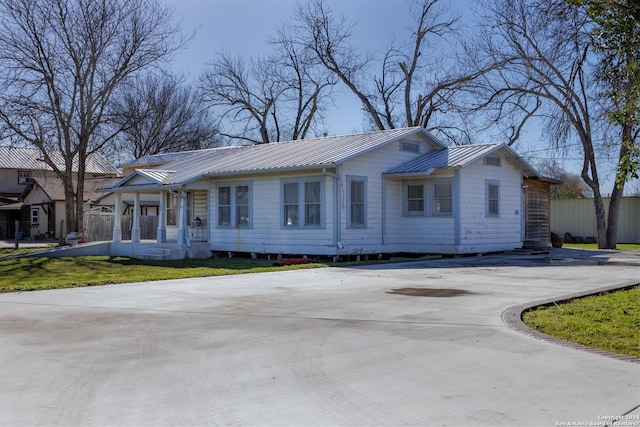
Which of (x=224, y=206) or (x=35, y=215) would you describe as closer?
(x=224, y=206)

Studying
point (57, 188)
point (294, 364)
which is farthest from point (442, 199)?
point (57, 188)

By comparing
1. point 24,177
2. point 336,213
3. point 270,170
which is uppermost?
point 24,177

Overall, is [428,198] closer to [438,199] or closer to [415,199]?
[438,199]

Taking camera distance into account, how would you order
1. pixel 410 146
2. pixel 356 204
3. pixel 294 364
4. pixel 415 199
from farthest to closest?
pixel 410 146 < pixel 415 199 < pixel 356 204 < pixel 294 364

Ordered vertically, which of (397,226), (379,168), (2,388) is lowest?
(2,388)

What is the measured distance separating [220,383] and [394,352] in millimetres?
1939

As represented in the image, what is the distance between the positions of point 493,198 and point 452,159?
2581 mm

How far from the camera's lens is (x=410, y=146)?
76.9 ft

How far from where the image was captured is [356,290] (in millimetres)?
12070

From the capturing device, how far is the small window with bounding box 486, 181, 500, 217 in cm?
2332

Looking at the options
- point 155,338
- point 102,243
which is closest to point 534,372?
point 155,338

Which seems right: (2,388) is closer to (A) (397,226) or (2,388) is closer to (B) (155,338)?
(B) (155,338)

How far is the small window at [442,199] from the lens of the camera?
861 inches

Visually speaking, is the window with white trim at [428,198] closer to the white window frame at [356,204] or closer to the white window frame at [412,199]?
the white window frame at [412,199]
